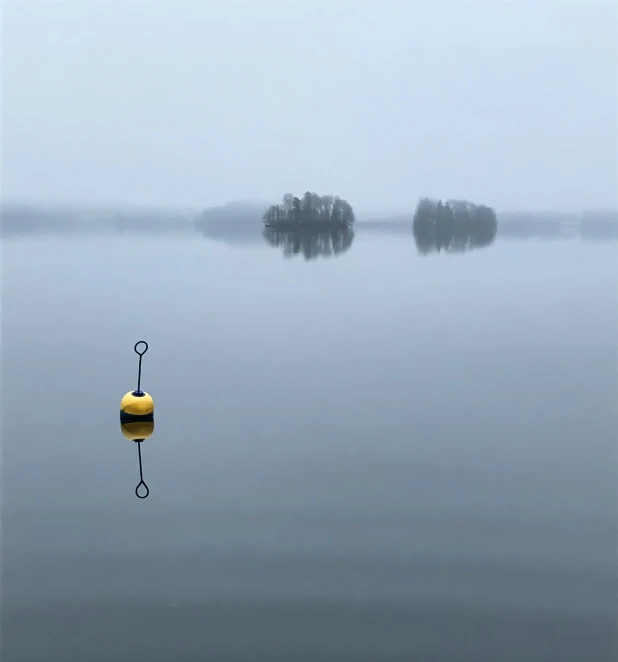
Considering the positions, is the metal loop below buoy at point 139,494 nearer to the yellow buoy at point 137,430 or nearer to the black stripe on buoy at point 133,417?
the yellow buoy at point 137,430

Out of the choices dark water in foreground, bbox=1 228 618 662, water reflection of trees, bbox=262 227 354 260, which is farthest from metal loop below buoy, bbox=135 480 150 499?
water reflection of trees, bbox=262 227 354 260

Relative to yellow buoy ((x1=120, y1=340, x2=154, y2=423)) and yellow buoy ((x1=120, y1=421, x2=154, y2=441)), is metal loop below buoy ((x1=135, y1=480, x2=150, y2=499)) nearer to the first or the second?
yellow buoy ((x1=120, y1=421, x2=154, y2=441))

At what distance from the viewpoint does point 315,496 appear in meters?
2.85

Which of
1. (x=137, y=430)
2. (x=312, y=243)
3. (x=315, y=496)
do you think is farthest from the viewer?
(x=312, y=243)

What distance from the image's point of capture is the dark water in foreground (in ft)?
6.79

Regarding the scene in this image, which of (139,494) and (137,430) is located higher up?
(137,430)

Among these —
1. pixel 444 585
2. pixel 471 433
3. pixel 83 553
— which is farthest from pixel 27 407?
pixel 444 585

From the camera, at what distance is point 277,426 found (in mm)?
3625

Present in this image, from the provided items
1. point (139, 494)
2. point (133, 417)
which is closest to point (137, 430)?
point (133, 417)

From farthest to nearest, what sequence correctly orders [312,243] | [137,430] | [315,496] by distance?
[312,243] < [137,430] < [315,496]

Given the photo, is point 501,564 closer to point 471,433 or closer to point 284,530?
point 284,530

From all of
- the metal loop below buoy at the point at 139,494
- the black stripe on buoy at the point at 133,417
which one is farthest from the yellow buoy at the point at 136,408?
the metal loop below buoy at the point at 139,494

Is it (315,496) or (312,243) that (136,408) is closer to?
(315,496)

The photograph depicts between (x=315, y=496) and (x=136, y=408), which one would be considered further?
(x=136, y=408)
